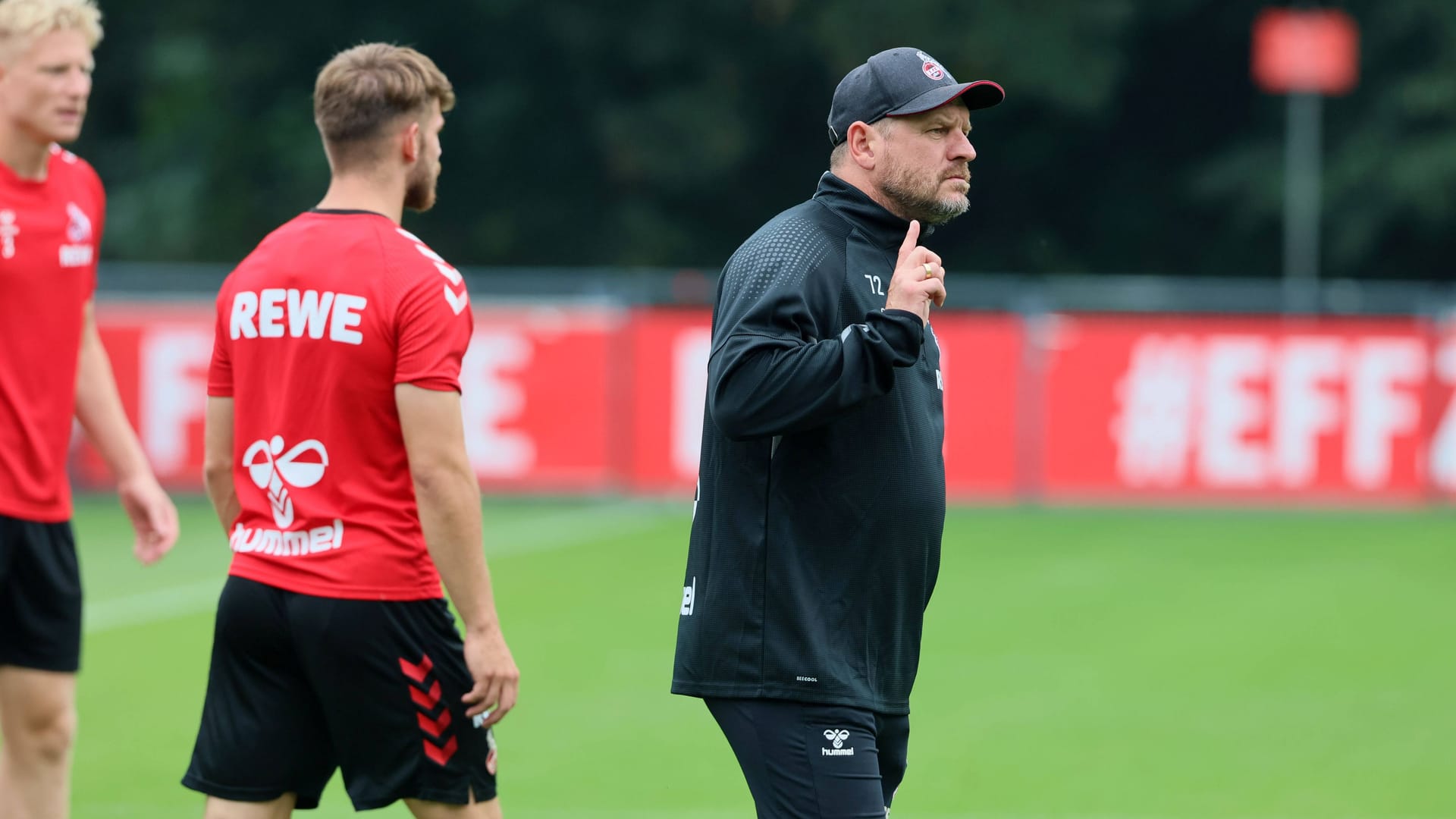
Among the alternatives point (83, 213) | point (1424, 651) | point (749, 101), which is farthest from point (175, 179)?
point (83, 213)

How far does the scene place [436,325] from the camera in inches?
167

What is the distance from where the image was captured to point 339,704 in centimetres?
432

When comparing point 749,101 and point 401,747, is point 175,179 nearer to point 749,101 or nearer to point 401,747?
point 749,101

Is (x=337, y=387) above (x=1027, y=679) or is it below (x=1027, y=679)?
above

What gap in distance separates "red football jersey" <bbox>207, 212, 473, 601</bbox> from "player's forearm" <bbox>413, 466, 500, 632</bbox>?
138mm

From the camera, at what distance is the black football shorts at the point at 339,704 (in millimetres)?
4309

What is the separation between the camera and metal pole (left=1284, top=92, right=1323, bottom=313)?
27.7 meters

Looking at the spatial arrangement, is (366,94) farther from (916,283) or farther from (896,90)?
(916,283)

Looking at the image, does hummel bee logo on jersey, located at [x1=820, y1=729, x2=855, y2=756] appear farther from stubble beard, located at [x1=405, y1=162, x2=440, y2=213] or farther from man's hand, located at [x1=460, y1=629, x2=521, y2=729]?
stubble beard, located at [x1=405, y1=162, x2=440, y2=213]

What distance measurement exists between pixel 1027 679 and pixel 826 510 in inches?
241

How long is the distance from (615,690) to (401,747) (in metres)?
5.18

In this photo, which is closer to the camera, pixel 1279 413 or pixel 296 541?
pixel 296 541

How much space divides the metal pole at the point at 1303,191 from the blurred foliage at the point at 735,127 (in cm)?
46

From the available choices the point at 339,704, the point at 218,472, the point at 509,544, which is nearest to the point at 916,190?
the point at 339,704
